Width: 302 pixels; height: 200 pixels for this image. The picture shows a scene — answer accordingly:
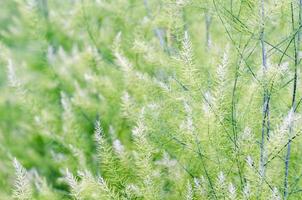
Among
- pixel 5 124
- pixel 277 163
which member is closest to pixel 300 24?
pixel 277 163

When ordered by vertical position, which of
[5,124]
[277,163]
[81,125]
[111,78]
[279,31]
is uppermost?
[279,31]

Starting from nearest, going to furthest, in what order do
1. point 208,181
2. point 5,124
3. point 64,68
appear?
point 208,181 < point 64,68 < point 5,124

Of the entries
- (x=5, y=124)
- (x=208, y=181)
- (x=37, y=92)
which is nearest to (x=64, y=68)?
(x=37, y=92)

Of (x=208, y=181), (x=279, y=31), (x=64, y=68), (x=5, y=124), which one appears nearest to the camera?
(x=208, y=181)

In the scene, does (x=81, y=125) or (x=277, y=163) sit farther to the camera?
(x=81, y=125)

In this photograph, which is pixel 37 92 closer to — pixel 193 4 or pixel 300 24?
pixel 193 4

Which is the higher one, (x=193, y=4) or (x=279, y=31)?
(x=193, y=4)
